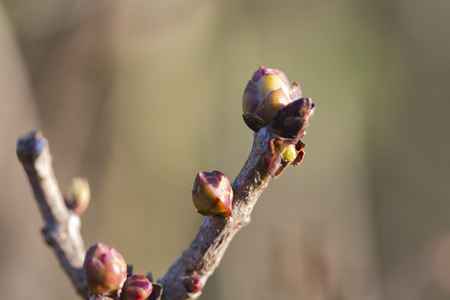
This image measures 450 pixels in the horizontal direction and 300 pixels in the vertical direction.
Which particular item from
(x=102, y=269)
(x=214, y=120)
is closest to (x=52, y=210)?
(x=102, y=269)

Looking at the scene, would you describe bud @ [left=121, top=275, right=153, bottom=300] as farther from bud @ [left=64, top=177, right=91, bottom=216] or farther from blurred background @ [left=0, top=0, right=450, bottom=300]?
blurred background @ [left=0, top=0, right=450, bottom=300]

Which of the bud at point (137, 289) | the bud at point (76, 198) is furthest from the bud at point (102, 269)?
the bud at point (76, 198)

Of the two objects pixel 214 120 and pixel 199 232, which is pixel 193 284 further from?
pixel 214 120

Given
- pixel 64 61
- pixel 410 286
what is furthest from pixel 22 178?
pixel 410 286

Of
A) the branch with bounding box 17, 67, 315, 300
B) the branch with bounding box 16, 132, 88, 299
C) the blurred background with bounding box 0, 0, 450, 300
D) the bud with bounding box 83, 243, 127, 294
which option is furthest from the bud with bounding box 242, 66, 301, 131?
the blurred background with bounding box 0, 0, 450, 300

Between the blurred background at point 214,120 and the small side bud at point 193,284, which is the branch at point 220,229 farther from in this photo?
the blurred background at point 214,120

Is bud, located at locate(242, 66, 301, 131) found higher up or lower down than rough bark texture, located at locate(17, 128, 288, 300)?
higher up

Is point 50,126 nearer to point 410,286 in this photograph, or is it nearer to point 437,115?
point 410,286
